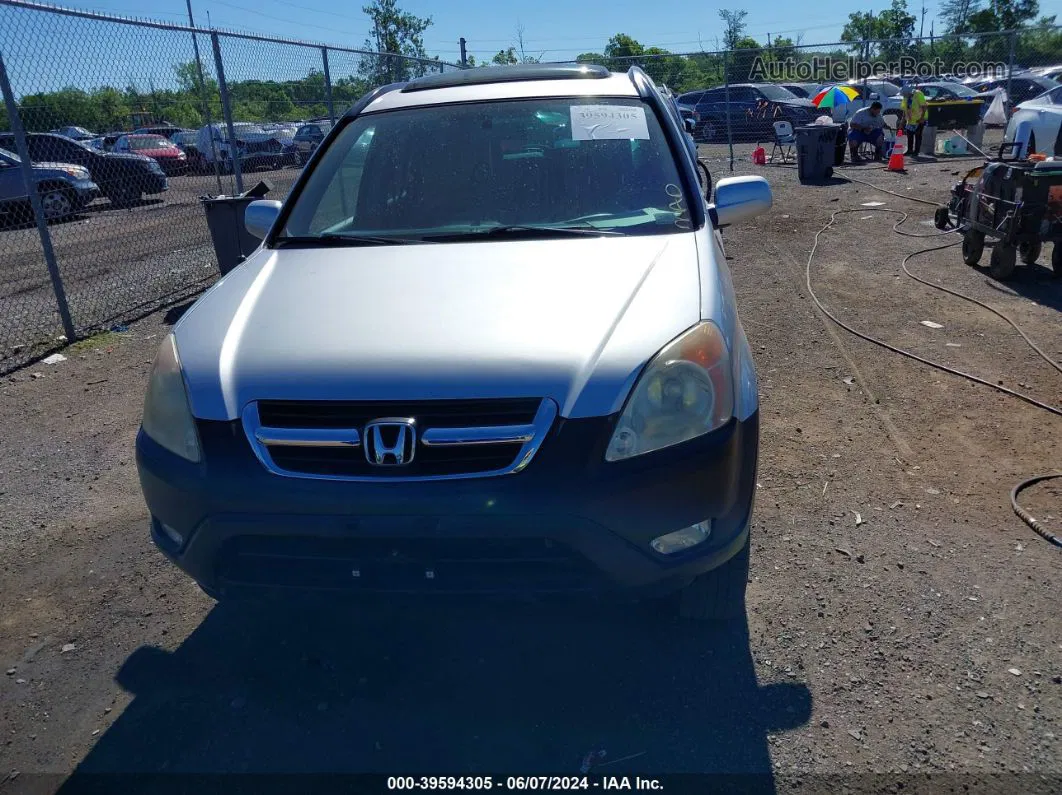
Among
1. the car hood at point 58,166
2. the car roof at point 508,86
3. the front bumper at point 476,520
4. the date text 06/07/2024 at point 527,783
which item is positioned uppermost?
the car roof at point 508,86

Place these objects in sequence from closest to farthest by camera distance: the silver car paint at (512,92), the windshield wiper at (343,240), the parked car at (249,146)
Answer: the windshield wiper at (343,240) → the silver car paint at (512,92) → the parked car at (249,146)

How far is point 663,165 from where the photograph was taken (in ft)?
11.8

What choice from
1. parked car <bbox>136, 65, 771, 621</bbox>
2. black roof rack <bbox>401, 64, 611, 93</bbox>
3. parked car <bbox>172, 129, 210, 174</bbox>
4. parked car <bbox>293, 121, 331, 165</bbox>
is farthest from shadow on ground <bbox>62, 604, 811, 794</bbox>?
parked car <bbox>293, 121, 331, 165</bbox>

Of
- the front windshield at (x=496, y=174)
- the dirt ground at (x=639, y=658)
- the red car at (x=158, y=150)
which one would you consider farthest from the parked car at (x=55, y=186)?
the front windshield at (x=496, y=174)

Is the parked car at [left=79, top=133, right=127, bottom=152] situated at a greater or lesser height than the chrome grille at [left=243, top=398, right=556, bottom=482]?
greater

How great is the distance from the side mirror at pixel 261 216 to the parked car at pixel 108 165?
156 inches

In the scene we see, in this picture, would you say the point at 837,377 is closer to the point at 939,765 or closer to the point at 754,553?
the point at 754,553

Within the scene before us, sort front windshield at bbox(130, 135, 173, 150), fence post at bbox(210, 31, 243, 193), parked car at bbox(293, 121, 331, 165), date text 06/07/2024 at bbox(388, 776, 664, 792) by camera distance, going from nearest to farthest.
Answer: date text 06/07/2024 at bbox(388, 776, 664, 792)
fence post at bbox(210, 31, 243, 193)
front windshield at bbox(130, 135, 173, 150)
parked car at bbox(293, 121, 331, 165)

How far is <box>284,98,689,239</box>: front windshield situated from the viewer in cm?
343

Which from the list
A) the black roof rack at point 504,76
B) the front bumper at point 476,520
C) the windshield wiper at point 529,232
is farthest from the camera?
the black roof rack at point 504,76

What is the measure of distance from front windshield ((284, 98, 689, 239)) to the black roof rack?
1.07 ft

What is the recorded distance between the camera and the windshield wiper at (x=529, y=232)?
3.24m

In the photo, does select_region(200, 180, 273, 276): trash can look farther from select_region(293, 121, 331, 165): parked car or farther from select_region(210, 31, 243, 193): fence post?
select_region(293, 121, 331, 165): parked car

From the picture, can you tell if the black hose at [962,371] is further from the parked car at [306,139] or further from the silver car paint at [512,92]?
the parked car at [306,139]
